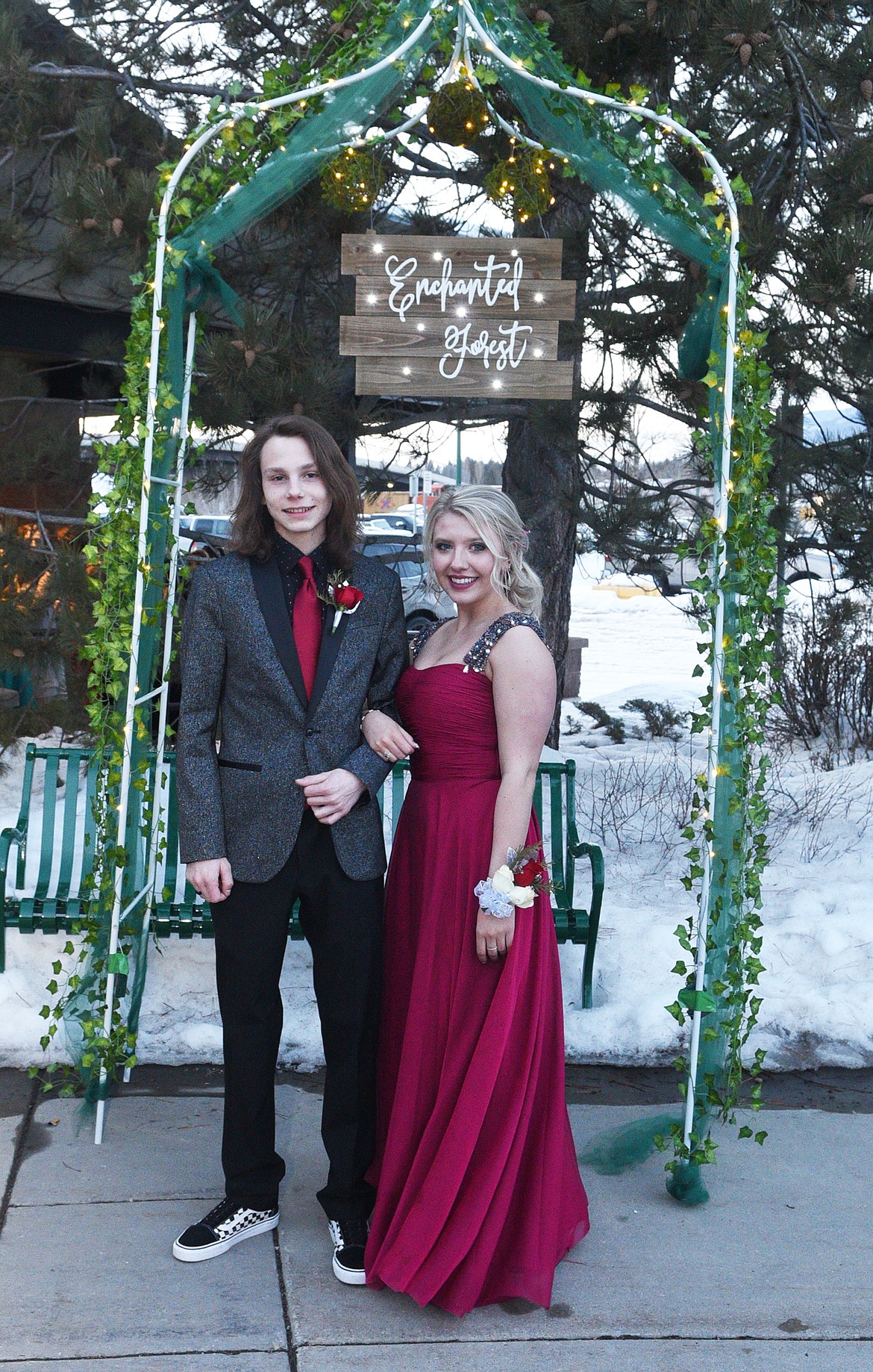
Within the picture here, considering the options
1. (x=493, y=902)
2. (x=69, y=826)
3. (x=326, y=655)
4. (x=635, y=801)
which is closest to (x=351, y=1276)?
(x=493, y=902)

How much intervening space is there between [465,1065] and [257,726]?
0.95 m

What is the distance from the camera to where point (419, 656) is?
10.2 ft

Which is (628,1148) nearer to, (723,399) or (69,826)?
(723,399)

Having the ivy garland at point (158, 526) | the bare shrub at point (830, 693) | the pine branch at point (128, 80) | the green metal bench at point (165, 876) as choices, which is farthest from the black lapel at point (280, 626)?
the bare shrub at point (830, 693)

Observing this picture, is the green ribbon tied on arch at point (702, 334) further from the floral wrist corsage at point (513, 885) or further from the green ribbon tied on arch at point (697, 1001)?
the green ribbon tied on arch at point (697, 1001)

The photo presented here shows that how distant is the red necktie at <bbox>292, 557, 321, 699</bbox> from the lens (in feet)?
9.75

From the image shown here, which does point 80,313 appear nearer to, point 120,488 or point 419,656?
point 120,488

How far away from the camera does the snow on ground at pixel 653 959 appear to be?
13.9ft

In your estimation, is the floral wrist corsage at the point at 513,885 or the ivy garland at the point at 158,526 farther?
the ivy garland at the point at 158,526

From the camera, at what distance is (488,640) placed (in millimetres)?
2879

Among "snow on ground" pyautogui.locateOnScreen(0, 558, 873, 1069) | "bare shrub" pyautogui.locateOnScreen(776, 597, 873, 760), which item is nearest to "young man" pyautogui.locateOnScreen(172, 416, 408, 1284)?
"snow on ground" pyautogui.locateOnScreen(0, 558, 873, 1069)

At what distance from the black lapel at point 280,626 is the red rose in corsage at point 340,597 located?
0.35 feet

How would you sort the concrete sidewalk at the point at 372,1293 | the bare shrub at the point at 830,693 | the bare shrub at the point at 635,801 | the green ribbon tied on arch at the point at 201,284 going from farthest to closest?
the bare shrub at the point at 830,693 → the bare shrub at the point at 635,801 → the green ribbon tied on arch at the point at 201,284 → the concrete sidewalk at the point at 372,1293

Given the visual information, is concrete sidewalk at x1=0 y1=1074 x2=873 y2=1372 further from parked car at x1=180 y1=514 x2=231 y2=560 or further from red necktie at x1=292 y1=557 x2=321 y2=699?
parked car at x1=180 y1=514 x2=231 y2=560
